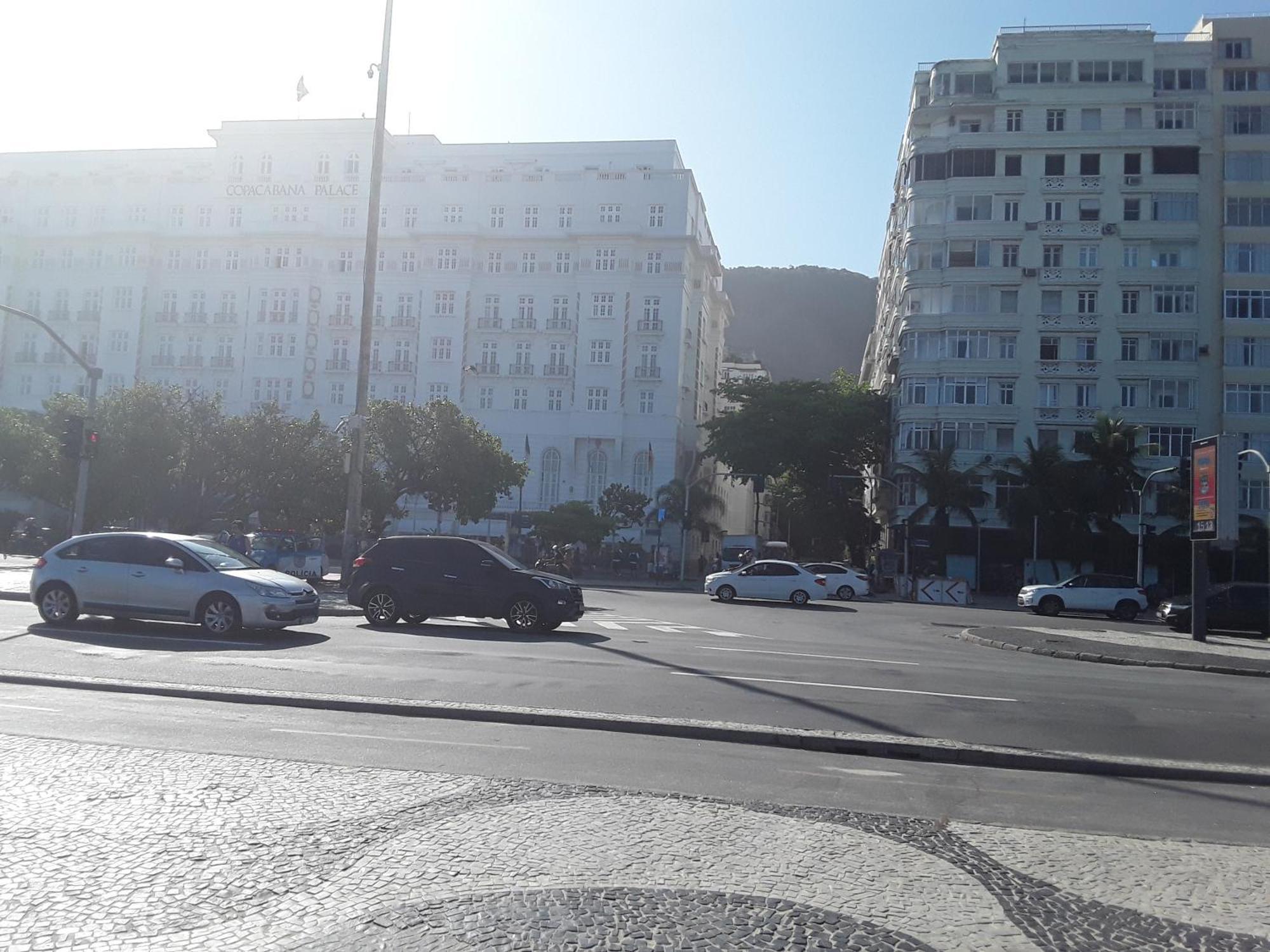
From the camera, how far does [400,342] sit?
2948 inches

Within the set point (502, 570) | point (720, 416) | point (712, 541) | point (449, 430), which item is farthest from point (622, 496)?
point (502, 570)

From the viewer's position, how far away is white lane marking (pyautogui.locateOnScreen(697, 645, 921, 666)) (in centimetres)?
1560

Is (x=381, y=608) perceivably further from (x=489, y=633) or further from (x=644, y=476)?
(x=644, y=476)

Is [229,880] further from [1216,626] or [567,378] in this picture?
[567,378]

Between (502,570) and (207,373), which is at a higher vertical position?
(207,373)

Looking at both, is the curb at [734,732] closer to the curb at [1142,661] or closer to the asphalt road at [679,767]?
the asphalt road at [679,767]

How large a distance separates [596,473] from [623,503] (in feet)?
20.7

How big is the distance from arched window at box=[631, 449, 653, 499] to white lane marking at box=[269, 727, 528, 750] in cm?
6170

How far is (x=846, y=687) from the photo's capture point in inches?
480

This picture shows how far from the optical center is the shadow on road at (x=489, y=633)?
54.9ft

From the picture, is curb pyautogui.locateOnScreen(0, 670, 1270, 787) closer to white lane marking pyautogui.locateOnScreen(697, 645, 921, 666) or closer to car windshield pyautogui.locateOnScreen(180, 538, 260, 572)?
car windshield pyautogui.locateOnScreen(180, 538, 260, 572)

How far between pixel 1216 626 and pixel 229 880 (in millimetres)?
30709

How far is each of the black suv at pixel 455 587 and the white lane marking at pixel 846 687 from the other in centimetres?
554

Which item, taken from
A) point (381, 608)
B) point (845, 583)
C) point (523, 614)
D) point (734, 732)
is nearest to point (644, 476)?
point (845, 583)
